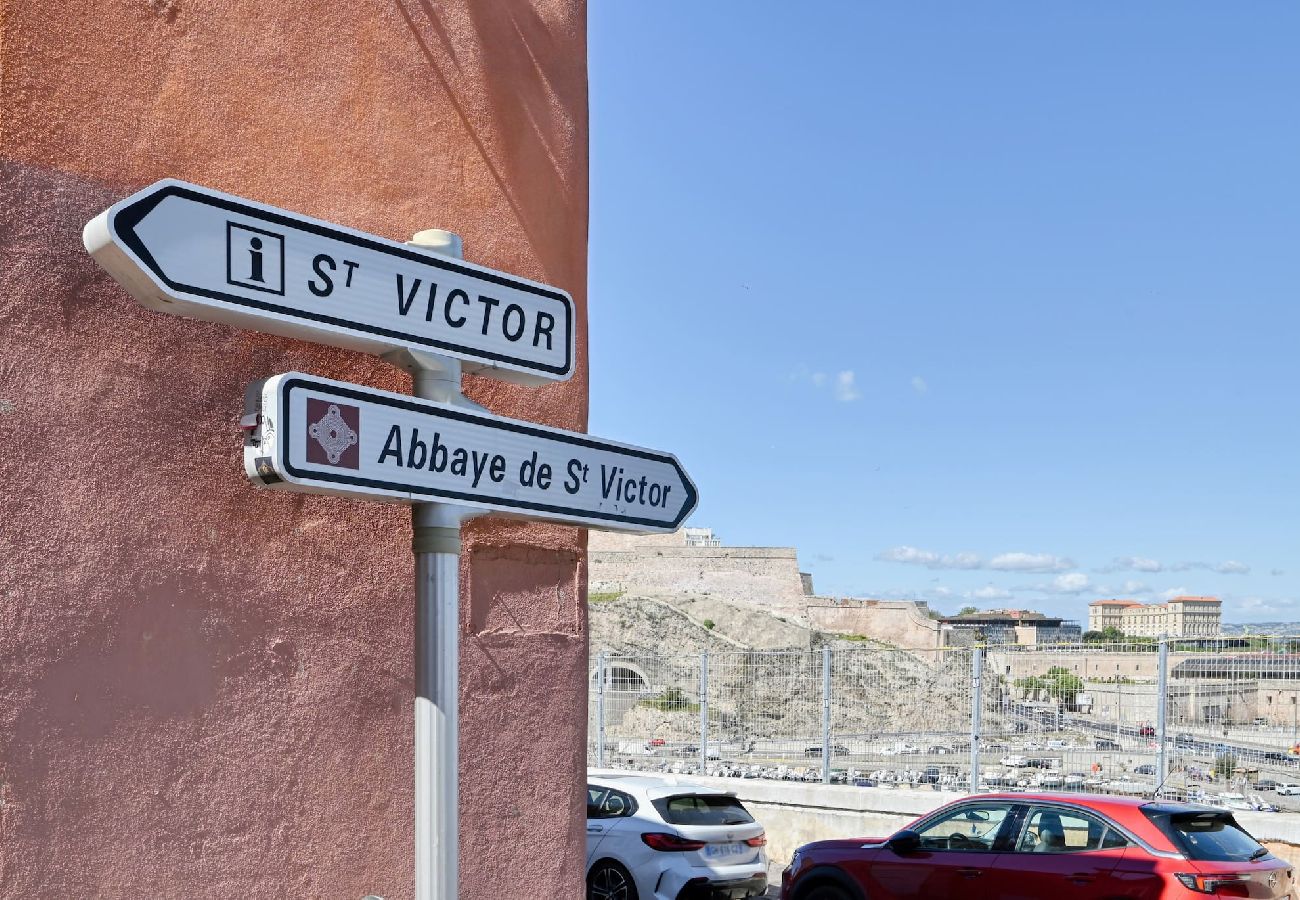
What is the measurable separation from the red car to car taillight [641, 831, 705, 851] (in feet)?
3.41

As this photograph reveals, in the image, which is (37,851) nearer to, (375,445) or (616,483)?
(375,445)

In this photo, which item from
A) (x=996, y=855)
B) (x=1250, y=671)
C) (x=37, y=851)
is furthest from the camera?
(x=1250, y=671)

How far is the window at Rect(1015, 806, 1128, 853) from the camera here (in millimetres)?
9719

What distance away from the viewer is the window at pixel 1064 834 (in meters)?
9.72

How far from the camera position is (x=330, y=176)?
5000 millimetres

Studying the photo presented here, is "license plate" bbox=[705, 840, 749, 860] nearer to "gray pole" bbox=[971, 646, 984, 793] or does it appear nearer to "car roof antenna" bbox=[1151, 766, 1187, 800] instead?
"gray pole" bbox=[971, 646, 984, 793]

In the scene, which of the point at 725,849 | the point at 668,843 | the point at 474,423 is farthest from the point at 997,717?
the point at 474,423

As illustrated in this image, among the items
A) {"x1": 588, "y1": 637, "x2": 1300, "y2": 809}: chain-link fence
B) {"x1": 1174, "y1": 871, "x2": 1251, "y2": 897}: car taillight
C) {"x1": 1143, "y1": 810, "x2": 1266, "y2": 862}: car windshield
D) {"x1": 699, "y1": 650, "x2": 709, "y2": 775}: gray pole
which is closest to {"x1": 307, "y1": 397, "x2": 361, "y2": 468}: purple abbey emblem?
{"x1": 1174, "y1": 871, "x2": 1251, "y2": 897}: car taillight

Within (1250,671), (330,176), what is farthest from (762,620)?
(330,176)

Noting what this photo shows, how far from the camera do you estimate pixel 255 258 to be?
11.0 ft

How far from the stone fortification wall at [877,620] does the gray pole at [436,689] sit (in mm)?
79400

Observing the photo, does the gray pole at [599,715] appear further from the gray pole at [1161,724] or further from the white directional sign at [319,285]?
the white directional sign at [319,285]

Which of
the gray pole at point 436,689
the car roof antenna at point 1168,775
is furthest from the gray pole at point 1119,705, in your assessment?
the gray pole at point 436,689

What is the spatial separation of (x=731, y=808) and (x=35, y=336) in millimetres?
9656
